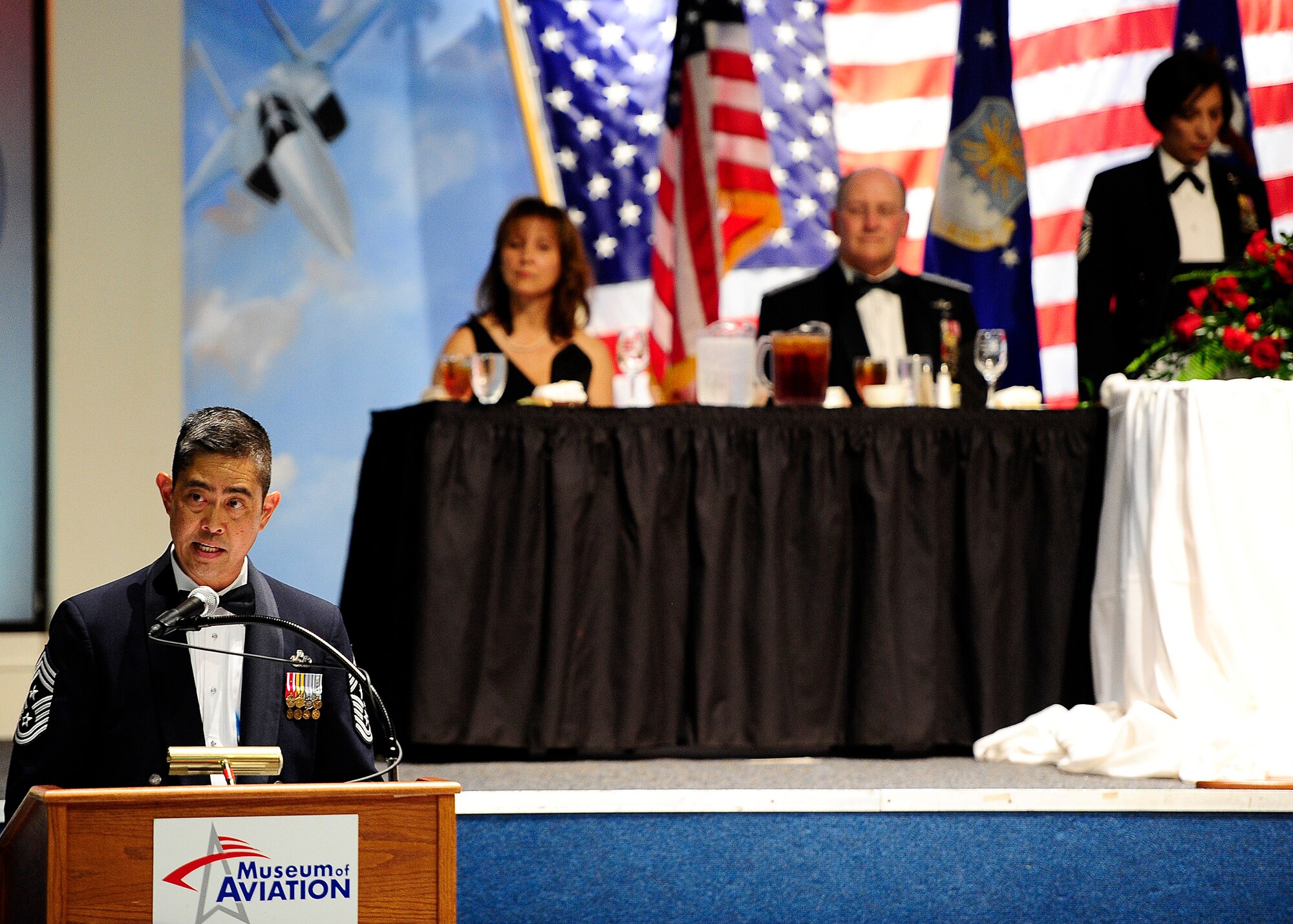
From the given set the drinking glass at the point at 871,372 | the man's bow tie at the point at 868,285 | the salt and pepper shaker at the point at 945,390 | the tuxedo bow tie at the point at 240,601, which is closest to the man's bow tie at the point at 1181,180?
the man's bow tie at the point at 868,285

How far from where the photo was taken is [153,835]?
1.64m

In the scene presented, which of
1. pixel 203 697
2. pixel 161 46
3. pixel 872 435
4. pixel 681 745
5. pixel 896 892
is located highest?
pixel 161 46

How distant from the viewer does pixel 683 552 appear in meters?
3.74

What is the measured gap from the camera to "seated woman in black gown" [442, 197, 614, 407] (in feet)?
14.6

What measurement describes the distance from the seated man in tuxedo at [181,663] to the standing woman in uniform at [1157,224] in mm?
3370

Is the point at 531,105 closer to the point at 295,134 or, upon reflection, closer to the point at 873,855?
the point at 295,134

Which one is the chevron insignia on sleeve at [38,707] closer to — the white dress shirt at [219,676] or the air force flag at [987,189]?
the white dress shirt at [219,676]

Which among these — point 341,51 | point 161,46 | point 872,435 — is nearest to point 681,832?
point 872,435

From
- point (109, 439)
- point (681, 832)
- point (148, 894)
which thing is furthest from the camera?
point (109, 439)

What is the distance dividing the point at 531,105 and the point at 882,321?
261 cm

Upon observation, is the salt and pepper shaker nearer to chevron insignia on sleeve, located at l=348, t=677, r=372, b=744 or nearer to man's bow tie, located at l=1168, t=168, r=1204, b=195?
man's bow tie, located at l=1168, t=168, r=1204, b=195

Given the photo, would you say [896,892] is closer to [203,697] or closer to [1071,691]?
[1071,691]

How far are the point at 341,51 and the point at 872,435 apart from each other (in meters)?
3.99

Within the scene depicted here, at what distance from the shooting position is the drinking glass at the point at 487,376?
3770 millimetres
